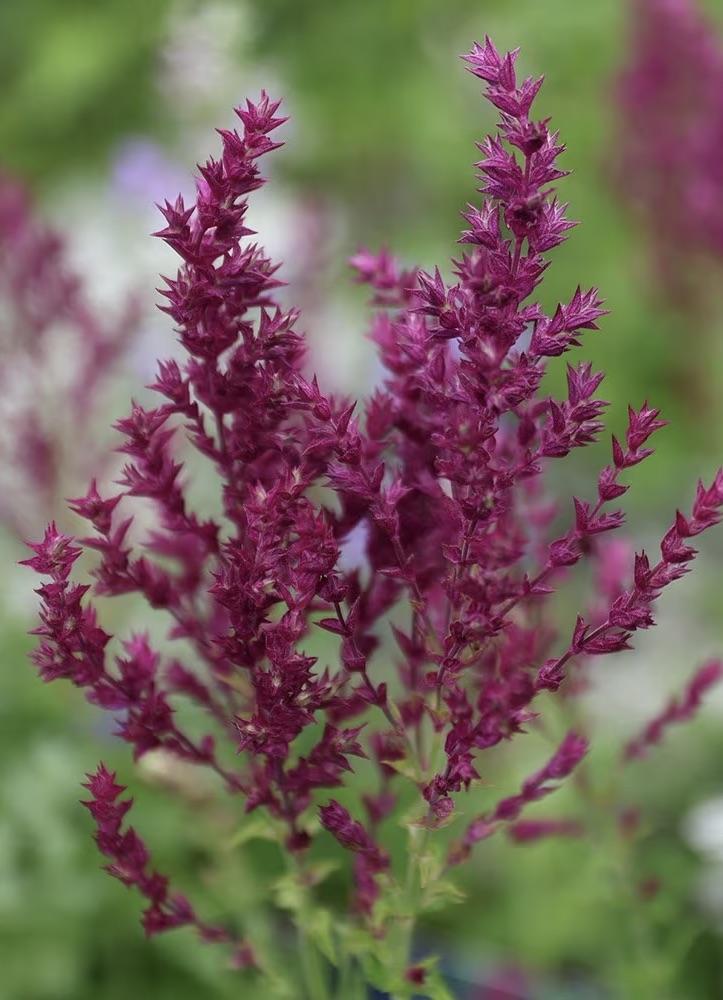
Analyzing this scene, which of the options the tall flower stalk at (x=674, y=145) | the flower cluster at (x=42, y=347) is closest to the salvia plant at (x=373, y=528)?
the flower cluster at (x=42, y=347)

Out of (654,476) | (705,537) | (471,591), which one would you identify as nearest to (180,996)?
(471,591)

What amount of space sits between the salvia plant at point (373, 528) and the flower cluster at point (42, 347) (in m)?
0.84

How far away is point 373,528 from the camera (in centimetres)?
72

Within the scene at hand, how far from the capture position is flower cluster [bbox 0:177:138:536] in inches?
60.9

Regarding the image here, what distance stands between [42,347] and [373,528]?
96cm

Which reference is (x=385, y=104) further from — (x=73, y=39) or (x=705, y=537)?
(x=705, y=537)

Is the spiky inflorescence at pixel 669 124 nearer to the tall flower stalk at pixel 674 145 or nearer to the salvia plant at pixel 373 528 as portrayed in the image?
the tall flower stalk at pixel 674 145

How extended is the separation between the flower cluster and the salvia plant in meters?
0.84

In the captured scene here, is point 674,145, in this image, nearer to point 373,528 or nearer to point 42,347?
point 42,347

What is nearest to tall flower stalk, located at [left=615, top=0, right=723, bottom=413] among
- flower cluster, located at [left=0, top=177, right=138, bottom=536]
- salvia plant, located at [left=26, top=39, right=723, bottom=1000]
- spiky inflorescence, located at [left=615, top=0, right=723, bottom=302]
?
spiky inflorescence, located at [left=615, top=0, right=723, bottom=302]

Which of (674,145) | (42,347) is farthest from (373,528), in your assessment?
(674,145)

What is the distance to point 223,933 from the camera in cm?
79

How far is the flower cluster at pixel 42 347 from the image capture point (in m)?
1.55

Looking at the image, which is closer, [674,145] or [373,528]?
[373,528]
